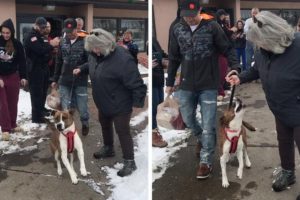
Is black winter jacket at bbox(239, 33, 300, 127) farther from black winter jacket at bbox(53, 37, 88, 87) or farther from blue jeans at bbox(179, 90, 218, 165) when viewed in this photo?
black winter jacket at bbox(53, 37, 88, 87)

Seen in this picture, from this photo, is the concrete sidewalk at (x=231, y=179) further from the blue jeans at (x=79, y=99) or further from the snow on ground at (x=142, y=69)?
the blue jeans at (x=79, y=99)

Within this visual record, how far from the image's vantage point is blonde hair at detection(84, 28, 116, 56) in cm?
256

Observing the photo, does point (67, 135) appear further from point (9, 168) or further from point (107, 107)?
point (9, 168)

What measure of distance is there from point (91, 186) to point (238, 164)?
1015 millimetres

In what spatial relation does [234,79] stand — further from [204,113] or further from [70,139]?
[70,139]

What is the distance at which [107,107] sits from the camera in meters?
2.71

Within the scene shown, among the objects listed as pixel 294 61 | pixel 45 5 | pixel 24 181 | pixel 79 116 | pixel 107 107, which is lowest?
pixel 24 181

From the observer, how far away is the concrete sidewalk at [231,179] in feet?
7.56

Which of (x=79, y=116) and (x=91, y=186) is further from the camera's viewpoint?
(x=79, y=116)

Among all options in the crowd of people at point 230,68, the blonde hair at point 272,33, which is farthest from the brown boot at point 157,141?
the blonde hair at point 272,33

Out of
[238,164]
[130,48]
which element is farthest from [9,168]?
[238,164]

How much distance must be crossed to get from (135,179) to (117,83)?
0.65 m

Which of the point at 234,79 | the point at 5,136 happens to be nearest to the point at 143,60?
the point at 234,79

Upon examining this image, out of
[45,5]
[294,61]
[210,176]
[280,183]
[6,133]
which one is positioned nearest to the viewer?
[294,61]
